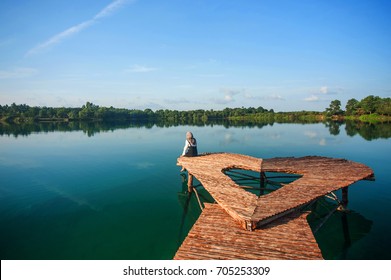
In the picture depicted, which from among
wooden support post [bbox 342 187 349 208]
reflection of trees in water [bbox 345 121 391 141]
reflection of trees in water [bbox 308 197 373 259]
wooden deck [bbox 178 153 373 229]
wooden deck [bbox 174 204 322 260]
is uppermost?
reflection of trees in water [bbox 345 121 391 141]

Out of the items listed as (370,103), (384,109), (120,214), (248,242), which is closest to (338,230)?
(248,242)

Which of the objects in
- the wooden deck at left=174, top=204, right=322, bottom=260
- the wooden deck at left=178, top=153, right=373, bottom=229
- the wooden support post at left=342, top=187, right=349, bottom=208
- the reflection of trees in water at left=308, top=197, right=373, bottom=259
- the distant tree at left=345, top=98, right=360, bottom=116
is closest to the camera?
the wooden deck at left=174, top=204, right=322, bottom=260

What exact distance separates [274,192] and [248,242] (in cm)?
360

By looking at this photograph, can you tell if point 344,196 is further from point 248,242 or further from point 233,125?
point 233,125

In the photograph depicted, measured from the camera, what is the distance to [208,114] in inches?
5999

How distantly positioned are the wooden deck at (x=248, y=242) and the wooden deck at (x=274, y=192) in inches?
13.9

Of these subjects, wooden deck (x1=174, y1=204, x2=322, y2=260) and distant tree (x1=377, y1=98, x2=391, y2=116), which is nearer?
wooden deck (x1=174, y1=204, x2=322, y2=260)

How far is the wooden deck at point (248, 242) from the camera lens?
18.0 ft

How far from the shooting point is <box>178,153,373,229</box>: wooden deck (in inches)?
285

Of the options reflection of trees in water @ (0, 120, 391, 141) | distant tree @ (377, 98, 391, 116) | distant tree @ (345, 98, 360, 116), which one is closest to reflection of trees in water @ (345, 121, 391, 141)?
reflection of trees in water @ (0, 120, 391, 141)

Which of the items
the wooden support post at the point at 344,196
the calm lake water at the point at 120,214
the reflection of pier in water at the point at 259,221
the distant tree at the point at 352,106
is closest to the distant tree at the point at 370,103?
the distant tree at the point at 352,106

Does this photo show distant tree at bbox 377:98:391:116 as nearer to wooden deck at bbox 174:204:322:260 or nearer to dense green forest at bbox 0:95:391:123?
dense green forest at bbox 0:95:391:123

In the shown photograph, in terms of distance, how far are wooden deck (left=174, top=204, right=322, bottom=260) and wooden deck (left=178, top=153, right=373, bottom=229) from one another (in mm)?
353
